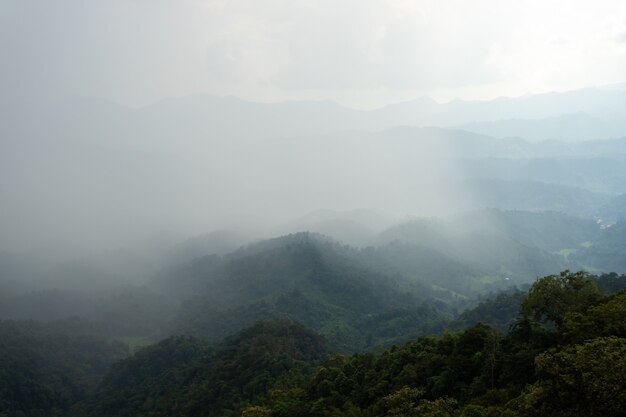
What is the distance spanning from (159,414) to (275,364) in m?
14.6

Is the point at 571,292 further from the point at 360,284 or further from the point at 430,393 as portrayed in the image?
the point at 360,284

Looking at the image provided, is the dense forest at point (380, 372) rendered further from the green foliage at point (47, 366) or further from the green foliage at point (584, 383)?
the green foliage at point (47, 366)

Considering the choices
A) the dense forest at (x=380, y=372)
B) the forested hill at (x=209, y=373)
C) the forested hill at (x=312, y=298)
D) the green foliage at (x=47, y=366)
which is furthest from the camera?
the forested hill at (x=312, y=298)

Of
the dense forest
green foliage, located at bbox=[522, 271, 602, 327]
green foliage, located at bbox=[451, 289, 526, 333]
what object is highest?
green foliage, located at bbox=[522, 271, 602, 327]

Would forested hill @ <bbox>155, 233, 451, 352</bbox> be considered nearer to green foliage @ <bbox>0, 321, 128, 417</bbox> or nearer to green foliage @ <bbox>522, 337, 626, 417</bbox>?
green foliage @ <bbox>0, 321, 128, 417</bbox>

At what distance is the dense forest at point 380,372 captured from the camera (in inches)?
610

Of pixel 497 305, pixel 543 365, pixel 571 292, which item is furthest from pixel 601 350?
pixel 497 305

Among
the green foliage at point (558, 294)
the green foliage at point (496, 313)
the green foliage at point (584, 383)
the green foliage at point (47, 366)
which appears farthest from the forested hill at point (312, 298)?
the green foliage at point (584, 383)

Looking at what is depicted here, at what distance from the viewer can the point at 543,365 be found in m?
15.9

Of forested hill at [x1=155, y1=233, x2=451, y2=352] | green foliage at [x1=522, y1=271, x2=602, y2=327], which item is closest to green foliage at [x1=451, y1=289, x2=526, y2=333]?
forested hill at [x1=155, y1=233, x2=451, y2=352]

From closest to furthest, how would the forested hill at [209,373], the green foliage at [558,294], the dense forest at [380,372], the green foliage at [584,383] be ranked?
the green foliage at [584,383]
the dense forest at [380,372]
the green foliage at [558,294]
the forested hill at [209,373]

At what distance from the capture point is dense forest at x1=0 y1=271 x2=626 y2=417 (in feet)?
50.8

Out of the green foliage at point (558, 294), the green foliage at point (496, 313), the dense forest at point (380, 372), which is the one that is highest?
the green foliage at point (558, 294)

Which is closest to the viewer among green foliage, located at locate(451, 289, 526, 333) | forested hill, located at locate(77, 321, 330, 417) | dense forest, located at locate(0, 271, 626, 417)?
dense forest, located at locate(0, 271, 626, 417)
